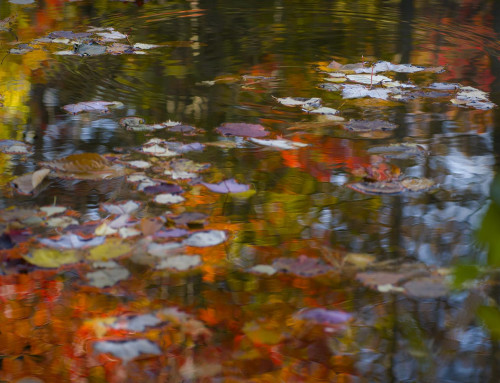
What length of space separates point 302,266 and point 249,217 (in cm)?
26

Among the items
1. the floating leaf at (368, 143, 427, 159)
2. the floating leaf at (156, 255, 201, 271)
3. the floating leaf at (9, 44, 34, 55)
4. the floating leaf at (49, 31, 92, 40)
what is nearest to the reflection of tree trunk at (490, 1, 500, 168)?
the floating leaf at (368, 143, 427, 159)

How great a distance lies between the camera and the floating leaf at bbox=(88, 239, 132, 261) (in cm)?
152

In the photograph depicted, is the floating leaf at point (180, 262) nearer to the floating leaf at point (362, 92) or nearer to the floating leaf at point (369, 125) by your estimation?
the floating leaf at point (369, 125)

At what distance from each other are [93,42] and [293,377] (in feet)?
8.66

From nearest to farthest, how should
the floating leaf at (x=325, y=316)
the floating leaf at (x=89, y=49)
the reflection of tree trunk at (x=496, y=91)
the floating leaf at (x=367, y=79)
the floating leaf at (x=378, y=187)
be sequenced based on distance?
1. the floating leaf at (x=325, y=316)
2. the floating leaf at (x=378, y=187)
3. the reflection of tree trunk at (x=496, y=91)
4. the floating leaf at (x=367, y=79)
5. the floating leaf at (x=89, y=49)

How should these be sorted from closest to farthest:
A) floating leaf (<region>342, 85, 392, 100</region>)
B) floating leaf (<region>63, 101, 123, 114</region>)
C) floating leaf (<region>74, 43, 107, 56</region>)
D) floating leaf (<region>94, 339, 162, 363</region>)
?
1. floating leaf (<region>94, 339, 162, 363</region>)
2. floating leaf (<region>63, 101, 123, 114</region>)
3. floating leaf (<region>342, 85, 392, 100</region>)
4. floating leaf (<region>74, 43, 107, 56</region>)

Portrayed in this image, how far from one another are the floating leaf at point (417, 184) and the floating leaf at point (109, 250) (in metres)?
0.82

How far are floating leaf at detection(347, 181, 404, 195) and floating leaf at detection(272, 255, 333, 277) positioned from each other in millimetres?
418

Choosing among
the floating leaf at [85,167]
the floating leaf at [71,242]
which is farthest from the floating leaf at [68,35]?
the floating leaf at [71,242]

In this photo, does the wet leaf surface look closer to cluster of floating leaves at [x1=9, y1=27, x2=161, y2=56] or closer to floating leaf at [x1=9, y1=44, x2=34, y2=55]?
cluster of floating leaves at [x1=9, y1=27, x2=161, y2=56]

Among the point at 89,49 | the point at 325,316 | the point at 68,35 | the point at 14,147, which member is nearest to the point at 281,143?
the point at 14,147

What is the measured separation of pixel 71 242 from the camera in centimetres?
158

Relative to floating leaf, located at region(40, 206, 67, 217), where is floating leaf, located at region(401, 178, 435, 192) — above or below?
below

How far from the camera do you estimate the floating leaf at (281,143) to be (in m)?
2.20
